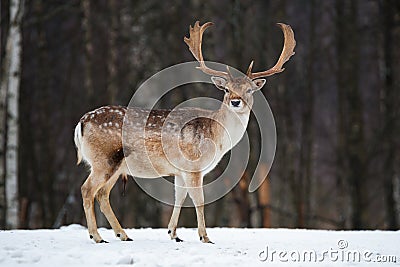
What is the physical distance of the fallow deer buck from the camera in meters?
8.05

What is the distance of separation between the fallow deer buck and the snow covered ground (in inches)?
21.0

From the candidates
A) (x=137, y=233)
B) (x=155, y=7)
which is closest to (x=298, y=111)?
(x=155, y=7)

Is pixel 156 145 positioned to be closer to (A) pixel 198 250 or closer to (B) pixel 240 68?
(A) pixel 198 250

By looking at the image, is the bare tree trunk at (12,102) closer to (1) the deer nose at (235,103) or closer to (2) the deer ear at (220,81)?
(2) the deer ear at (220,81)

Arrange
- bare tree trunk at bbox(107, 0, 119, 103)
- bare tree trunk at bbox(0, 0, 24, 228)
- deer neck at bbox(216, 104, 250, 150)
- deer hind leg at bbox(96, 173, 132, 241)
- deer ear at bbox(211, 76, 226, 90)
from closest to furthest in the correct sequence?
deer hind leg at bbox(96, 173, 132, 241) < deer neck at bbox(216, 104, 250, 150) < deer ear at bbox(211, 76, 226, 90) < bare tree trunk at bbox(0, 0, 24, 228) < bare tree trunk at bbox(107, 0, 119, 103)

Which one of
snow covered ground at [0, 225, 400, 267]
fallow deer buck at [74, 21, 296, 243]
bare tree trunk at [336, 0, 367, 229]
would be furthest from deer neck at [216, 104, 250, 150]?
bare tree trunk at [336, 0, 367, 229]

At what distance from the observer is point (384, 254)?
7.62 meters

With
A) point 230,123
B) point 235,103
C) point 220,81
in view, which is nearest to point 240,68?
point 220,81

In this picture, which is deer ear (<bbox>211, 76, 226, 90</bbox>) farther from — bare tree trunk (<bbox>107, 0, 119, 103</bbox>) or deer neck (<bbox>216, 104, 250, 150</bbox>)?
bare tree trunk (<bbox>107, 0, 119, 103</bbox>)

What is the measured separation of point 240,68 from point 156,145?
25.4ft

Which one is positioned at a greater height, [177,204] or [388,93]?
[388,93]

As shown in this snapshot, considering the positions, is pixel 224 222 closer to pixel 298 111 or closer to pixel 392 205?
pixel 392 205

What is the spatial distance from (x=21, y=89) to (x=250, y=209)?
9175 millimetres

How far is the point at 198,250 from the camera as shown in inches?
285
